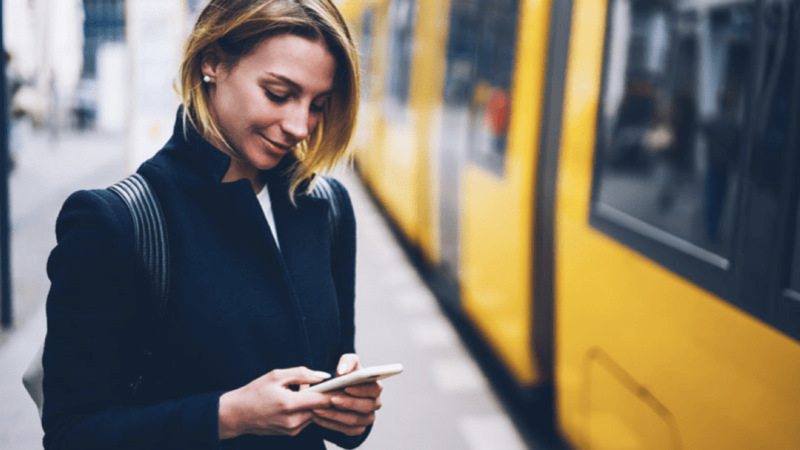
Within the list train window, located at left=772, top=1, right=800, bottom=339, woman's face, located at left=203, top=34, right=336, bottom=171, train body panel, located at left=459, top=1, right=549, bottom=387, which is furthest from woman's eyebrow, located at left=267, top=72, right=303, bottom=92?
train body panel, located at left=459, top=1, right=549, bottom=387

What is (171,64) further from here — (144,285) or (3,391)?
(144,285)

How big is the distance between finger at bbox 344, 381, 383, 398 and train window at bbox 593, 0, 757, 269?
134 centimetres

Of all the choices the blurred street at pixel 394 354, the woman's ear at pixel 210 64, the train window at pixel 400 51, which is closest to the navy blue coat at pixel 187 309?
the woman's ear at pixel 210 64

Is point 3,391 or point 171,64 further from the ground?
point 171,64

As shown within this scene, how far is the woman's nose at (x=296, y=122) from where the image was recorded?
134 cm

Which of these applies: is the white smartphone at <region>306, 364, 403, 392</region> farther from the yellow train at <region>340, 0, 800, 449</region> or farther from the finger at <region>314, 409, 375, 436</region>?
the yellow train at <region>340, 0, 800, 449</region>

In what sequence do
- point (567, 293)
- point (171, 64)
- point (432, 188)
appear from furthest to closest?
point (171, 64) → point (432, 188) → point (567, 293)

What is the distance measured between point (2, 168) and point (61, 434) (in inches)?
170

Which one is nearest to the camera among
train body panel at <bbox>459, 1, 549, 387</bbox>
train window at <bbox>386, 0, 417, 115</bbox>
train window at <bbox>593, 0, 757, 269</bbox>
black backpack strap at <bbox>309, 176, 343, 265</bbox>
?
black backpack strap at <bbox>309, 176, 343, 265</bbox>

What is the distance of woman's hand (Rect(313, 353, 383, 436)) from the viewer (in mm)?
1217

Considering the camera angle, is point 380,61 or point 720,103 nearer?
point 720,103

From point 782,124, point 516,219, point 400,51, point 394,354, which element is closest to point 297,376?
point 782,124

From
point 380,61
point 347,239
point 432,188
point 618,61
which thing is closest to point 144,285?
point 347,239

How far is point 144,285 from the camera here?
1.22 metres
